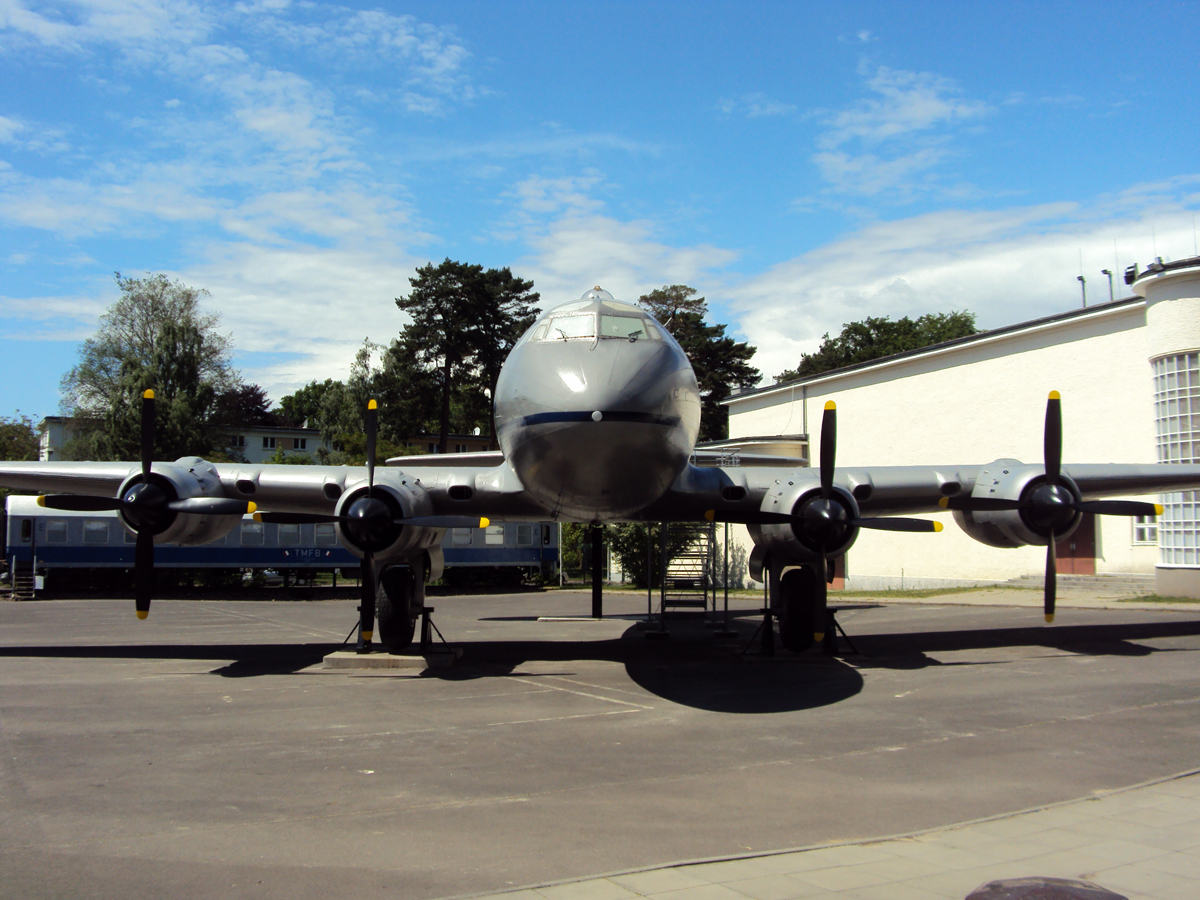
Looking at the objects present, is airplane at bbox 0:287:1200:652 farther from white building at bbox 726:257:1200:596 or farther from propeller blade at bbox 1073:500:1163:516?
white building at bbox 726:257:1200:596

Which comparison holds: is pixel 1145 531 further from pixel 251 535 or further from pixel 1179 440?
pixel 251 535

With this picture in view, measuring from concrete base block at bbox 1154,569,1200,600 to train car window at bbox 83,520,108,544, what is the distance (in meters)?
37.2

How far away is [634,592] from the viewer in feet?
123

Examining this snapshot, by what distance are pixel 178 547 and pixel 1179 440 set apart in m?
34.2

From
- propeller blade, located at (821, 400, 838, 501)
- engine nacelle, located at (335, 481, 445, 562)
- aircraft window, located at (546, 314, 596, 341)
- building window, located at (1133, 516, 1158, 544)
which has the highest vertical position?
aircraft window, located at (546, 314, 596, 341)

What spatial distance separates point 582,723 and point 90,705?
6.36m

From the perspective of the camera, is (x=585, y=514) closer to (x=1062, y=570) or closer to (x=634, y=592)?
(x=1062, y=570)

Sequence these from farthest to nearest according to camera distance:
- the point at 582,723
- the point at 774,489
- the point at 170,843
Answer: the point at 774,489, the point at 582,723, the point at 170,843

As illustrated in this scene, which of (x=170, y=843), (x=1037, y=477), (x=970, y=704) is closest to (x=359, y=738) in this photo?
(x=170, y=843)

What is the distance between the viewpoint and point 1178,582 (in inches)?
909

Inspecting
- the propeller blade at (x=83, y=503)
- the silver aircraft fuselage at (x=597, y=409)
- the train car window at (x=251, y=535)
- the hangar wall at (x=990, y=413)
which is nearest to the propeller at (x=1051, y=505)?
the silver aircraft fuselage at (x=597, y=409)

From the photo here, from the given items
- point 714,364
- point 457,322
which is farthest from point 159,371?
point 714,364

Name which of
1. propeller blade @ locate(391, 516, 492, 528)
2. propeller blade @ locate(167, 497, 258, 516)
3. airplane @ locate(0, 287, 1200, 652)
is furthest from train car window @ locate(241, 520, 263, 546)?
propeller blade @ locate(391, 516, 492, 528)

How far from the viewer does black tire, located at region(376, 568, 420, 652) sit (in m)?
14.6
